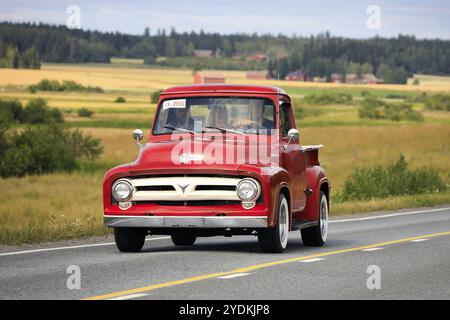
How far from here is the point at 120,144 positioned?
240 ft

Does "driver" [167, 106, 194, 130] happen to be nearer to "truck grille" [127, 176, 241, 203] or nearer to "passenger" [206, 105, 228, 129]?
"passenger" [206, 105, 228, 129]

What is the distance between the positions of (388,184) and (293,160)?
18.0 metres

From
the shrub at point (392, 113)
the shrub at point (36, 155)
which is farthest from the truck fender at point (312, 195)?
the shrub at point (392, 113)

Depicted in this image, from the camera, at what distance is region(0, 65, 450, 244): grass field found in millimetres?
26984

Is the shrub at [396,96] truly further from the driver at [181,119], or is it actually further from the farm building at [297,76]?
the driver at [181,119]

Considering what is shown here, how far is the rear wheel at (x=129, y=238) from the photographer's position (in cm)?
1537

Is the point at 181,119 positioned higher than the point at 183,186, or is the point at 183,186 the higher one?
the point at 181,119

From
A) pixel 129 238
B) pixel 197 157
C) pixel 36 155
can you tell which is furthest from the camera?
pixel 36 155

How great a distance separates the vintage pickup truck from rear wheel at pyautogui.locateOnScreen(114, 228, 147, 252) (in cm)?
1

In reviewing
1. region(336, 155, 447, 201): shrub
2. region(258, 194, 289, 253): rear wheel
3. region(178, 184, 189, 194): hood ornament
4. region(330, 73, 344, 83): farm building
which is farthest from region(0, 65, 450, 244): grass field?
region(330, 73, 344, 83): farm building

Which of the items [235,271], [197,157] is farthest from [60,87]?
[235,271]

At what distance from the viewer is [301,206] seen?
54.4ft

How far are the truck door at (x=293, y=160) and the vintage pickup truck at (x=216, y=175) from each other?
1 centimetres

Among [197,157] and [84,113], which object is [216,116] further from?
[84,113]
